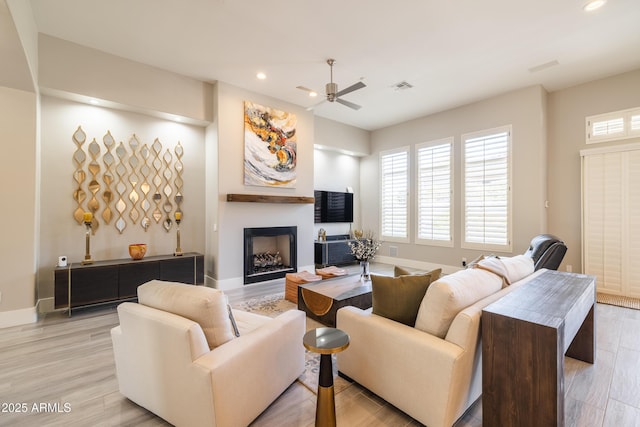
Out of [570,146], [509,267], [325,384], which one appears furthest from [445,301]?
[570,146]

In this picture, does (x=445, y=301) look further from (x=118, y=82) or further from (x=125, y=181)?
(x=118, y=82)

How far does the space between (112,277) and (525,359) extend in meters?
4.39

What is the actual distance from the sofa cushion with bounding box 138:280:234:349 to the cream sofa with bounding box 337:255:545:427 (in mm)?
895

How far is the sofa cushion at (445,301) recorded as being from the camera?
167 cm

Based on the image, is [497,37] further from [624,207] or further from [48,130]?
[48,130]

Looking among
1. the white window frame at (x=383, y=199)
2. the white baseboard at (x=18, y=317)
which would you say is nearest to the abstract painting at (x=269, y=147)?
the white window frame at (x=383, y=199)

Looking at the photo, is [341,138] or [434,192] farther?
[341,138]

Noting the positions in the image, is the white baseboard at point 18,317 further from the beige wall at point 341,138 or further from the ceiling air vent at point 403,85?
the ceiling air vent at point 403,85

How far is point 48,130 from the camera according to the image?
3729 millimetres

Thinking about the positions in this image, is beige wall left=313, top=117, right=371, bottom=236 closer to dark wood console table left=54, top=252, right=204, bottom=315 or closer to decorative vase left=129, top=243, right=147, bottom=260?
dark wood console table left=54, top=252, right=204, bottom=315

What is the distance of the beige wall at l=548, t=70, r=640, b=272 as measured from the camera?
4.52 m

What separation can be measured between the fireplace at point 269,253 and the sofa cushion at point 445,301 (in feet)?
12.2

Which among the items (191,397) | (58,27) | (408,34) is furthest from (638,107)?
A: (58,27)

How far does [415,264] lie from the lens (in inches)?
253
